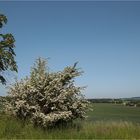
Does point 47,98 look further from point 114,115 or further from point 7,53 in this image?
point 114,115

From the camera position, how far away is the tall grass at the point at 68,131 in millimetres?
13398

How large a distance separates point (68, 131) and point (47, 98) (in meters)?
2.00

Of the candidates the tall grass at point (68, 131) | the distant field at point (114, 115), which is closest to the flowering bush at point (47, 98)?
the tall grass at point (68, 131)

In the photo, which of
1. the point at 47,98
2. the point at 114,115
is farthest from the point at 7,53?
the point at 114,115

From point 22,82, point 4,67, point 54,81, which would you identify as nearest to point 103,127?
point 54,81

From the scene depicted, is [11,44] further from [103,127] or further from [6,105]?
[103,127]

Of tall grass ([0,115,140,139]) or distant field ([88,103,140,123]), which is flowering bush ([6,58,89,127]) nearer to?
tall grass ([0,115,140,139])

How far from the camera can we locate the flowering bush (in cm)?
1563

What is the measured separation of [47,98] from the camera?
51.7 feet

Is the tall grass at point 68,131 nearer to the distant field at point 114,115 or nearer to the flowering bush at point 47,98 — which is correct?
the flowering bush at point 47,98

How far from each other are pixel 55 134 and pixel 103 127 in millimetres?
2486

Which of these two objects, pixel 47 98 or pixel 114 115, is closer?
pixel 47 98

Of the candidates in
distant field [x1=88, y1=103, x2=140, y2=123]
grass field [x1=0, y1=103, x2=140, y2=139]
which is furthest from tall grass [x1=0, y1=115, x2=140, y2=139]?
distant field [x1=88, y1=103, x2=140, y2=123]

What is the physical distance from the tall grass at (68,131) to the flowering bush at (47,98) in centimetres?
56
